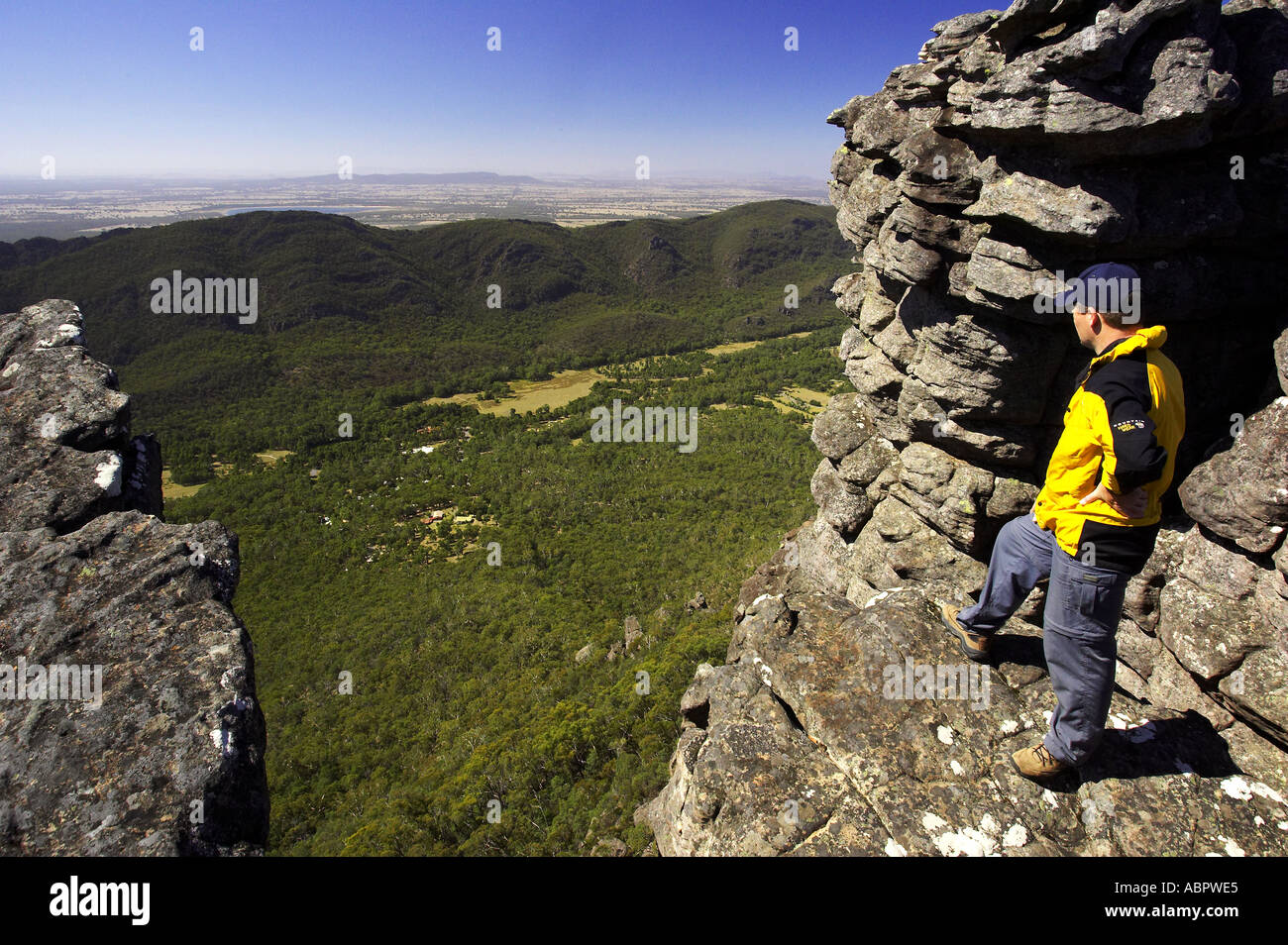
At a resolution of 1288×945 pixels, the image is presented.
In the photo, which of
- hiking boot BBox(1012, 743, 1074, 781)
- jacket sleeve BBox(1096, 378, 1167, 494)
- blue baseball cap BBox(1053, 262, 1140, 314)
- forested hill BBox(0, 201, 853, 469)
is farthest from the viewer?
forested hill BBox(0, 201, 853, 469)

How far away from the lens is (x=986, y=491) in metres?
11.8

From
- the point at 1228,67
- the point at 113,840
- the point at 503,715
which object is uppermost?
the point at 1228,67

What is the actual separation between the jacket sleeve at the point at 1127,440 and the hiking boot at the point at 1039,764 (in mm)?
2879

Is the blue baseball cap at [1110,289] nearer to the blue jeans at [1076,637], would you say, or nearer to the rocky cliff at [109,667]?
the blue jeans at [1076,637]

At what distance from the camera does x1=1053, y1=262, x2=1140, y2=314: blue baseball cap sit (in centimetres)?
516

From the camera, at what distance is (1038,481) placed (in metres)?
11.4

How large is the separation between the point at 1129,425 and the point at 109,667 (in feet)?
29.6

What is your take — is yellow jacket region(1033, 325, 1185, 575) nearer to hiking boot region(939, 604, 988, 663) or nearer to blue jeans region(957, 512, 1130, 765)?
blue jeans region(957, 512, 1130, 765)

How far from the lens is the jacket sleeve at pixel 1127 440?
15.5 feet

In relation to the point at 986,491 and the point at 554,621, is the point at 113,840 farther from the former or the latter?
the point at 554,621

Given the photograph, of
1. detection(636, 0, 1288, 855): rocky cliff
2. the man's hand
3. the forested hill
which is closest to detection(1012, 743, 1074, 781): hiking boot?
detection(636, 0, 1288, 855): rocky cliff

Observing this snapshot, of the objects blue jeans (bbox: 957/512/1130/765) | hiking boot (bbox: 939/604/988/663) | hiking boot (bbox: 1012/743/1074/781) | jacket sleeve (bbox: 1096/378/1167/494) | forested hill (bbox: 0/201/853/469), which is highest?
forested hill (bbox: 0/201/853/469)

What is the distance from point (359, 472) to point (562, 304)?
76984mm

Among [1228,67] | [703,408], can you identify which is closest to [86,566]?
[1228,67]
